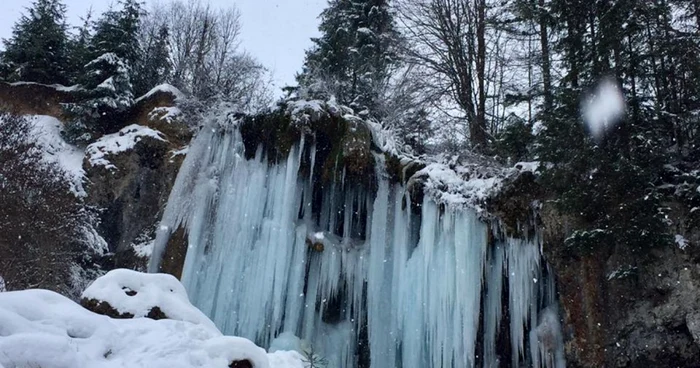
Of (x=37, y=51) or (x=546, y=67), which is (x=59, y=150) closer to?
(x=37, y=51)

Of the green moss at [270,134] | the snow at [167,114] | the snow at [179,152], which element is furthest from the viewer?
the snow at [167,114]

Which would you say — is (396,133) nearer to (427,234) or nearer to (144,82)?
(427,234)

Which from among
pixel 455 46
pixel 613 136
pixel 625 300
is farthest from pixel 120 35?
pixel 625 300

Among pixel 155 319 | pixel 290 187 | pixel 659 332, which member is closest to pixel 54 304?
pixel 155 319

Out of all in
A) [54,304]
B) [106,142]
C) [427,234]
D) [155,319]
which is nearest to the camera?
[54,304]

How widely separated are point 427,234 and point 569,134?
3.21 metres

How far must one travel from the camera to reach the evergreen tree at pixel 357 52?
49.5 ft

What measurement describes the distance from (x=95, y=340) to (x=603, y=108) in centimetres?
823

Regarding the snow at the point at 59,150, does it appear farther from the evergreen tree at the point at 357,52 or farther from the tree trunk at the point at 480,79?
the tree trunk at the point at 480,79

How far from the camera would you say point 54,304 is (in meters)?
4.64

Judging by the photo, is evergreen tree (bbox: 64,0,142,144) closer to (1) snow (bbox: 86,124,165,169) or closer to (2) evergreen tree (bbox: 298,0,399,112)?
(1) snow (bbox: 86,124,165,169)

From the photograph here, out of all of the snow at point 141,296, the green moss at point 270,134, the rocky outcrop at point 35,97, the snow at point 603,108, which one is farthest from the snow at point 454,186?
the rocky outcrop at point 35,97

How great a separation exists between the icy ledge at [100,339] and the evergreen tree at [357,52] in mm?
9942

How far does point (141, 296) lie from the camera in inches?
226
